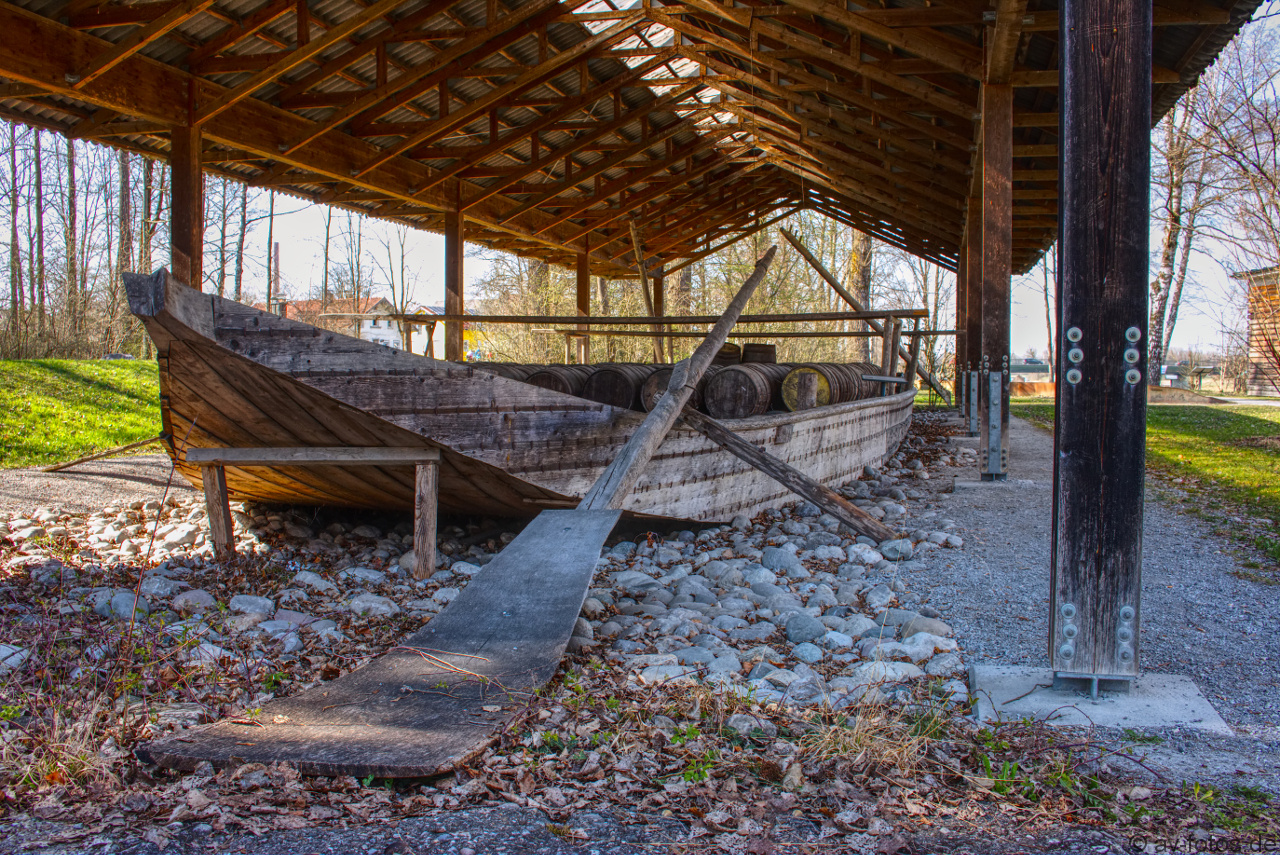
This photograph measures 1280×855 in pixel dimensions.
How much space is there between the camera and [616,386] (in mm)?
6906

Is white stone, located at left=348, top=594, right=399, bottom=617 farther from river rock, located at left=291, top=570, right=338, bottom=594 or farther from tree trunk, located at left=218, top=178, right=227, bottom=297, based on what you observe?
tree trunk, located at left=218, top=178, right=227, bottom=297

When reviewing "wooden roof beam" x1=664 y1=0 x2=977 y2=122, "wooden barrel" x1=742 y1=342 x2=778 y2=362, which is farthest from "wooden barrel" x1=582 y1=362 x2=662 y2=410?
"wooden roof beam" x1=664 y1=0 x2=977 y2=122

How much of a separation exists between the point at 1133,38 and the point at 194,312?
3622 mm

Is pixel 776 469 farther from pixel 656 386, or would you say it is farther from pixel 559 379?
pixel 559 379

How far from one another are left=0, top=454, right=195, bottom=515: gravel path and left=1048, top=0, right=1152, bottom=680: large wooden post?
707cm

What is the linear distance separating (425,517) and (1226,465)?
27.0 ft

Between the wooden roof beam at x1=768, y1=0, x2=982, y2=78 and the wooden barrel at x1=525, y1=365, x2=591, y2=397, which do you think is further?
the wooden roof beam at x1=768, y1=0, x2=982, y2=78

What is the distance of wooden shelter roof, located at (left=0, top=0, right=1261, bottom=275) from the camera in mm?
7418

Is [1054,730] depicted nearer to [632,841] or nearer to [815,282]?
[632,841]

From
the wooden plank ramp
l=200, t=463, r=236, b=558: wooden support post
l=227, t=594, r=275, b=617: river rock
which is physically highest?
l=200, t=463, r=236, b=558: wooden support post

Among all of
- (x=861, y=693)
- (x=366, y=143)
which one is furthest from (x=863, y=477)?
(x=366, y=143)

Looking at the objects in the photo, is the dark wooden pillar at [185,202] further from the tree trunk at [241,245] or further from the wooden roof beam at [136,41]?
the tree trunk at [241,245]

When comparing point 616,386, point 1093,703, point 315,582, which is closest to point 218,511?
point 315,582

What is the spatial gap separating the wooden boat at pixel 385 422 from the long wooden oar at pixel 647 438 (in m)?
0.27
